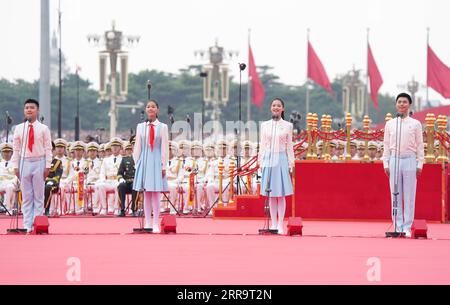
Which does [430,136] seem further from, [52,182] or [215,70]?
[215,70]

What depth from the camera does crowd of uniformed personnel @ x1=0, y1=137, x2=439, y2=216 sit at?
2083 cm

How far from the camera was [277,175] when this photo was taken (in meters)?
15.0

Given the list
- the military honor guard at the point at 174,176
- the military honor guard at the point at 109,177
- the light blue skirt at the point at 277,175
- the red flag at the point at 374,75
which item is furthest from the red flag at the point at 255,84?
the light blue skirt at the point at 277,175

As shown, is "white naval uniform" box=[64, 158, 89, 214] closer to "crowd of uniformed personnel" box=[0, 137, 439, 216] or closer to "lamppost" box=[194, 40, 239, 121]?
"crowd of uniformed personnel" box=[0, 137, 439, 216]

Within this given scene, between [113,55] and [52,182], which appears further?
[113,55]

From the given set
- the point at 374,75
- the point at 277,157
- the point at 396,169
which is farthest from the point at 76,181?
the point at 374,75

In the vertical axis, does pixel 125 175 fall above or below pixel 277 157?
below

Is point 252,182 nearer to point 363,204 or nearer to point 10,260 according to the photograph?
point 363,204

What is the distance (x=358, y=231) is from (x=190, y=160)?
274 inches

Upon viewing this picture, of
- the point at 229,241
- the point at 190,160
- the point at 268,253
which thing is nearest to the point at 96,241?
the point at 229,241

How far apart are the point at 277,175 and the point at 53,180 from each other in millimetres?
6322

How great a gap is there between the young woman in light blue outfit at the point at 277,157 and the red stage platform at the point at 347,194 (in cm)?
377

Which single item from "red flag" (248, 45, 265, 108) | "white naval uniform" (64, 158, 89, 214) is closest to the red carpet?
"white naval uniform" (64, 158, 89, 214)

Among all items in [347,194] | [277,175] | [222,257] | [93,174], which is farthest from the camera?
[93,174]
